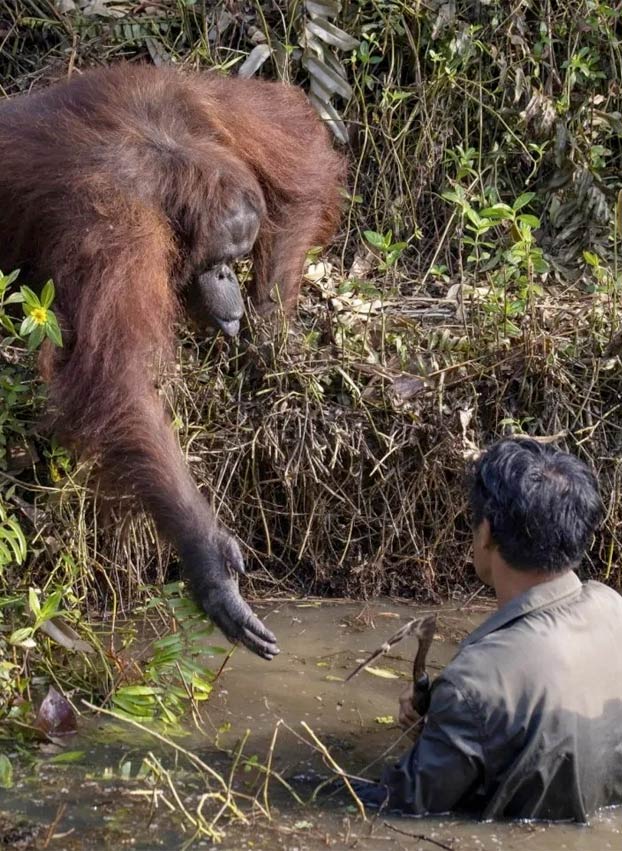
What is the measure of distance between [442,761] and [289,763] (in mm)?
608

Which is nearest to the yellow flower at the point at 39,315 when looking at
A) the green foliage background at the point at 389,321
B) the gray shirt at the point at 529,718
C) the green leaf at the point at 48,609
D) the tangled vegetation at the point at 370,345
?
the tangled vegetation at the point at 370,345

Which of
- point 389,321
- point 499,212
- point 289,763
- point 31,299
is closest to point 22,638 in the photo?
point 289,763

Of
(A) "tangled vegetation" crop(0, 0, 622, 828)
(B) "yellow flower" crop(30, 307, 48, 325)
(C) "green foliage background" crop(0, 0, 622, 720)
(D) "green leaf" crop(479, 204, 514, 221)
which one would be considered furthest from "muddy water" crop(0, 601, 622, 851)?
(D) "green leaf" crop(479, 204, 514, 221)

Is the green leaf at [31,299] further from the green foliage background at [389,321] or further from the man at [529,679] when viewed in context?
the man at [529,679]

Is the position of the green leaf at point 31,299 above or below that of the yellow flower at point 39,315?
above

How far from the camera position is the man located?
282 centimetres

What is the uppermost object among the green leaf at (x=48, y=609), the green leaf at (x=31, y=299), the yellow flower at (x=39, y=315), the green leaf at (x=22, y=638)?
the green leaf at (x=31, y=299)

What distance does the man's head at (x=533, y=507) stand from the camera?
2898 millimetres

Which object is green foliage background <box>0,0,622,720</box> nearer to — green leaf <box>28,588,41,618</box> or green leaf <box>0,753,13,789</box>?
green leaf <box>28,588,41,618</box>

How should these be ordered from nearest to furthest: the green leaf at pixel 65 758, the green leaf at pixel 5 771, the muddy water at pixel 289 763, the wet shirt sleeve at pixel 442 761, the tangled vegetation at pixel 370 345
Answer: the wet shirt sleeve at pixel 442 761 < the muddy water at pixel 289 763 < the green leaf at pixel 5 771 < the green leaf at pixel 65 758 < the tangled vegetation at pixel 370 345

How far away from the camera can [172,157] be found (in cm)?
382

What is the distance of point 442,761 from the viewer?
2840 mm

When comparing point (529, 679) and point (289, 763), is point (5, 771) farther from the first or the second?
point (529, 679)

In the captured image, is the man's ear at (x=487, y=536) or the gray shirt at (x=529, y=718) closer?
the gray shirt at (x=529, y=718)
